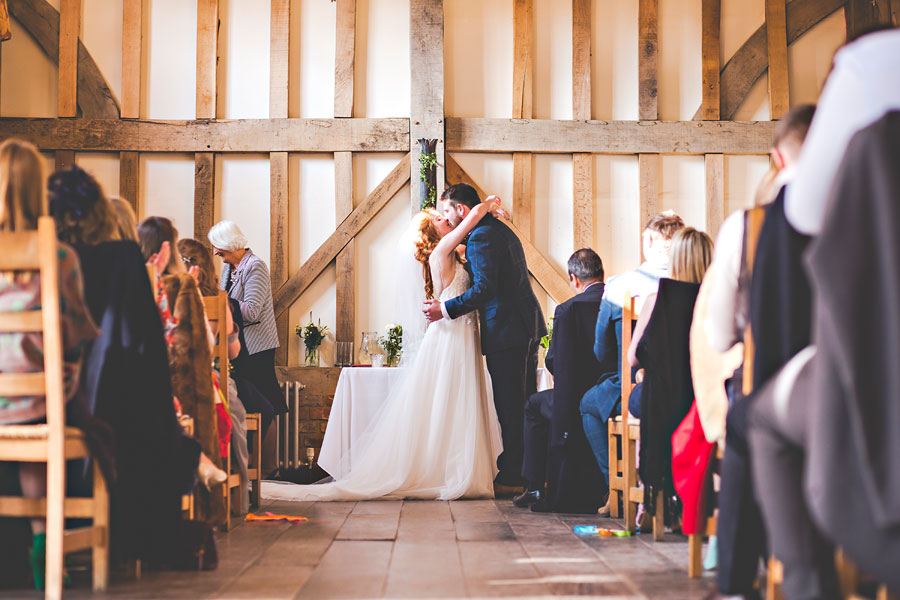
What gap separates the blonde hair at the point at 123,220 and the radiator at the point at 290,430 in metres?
4.17

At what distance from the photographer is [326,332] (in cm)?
734

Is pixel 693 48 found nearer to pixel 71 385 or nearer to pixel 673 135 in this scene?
pixel 673 135

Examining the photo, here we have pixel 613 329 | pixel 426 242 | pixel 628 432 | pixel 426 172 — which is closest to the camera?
pixel 628 432

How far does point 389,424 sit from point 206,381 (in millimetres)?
2021

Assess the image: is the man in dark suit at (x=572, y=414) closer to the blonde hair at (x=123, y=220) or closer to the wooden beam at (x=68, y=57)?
the blonde hair at (x=123, y=220)

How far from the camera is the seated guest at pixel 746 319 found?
6.32ft

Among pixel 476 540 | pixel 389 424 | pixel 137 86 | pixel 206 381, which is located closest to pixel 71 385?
pixel 206 381

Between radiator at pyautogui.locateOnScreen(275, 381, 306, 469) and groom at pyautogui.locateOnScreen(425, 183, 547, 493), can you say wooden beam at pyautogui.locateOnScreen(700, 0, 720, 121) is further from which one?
radiator at pyautogui.locateOnScreen(275, 381, 306, 469)

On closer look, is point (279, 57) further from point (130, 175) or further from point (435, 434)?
point (435, 434)

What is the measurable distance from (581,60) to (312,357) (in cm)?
328

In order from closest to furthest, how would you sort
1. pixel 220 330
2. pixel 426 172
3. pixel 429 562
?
pixel 429 562 < pixel 220 330 < pixel 426 172

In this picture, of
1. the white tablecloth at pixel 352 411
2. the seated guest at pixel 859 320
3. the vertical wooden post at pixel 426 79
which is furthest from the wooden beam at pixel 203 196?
the seated guest at pixel 859 320

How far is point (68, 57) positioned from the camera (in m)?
7.32

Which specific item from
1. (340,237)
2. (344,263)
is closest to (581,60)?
(340,237)
